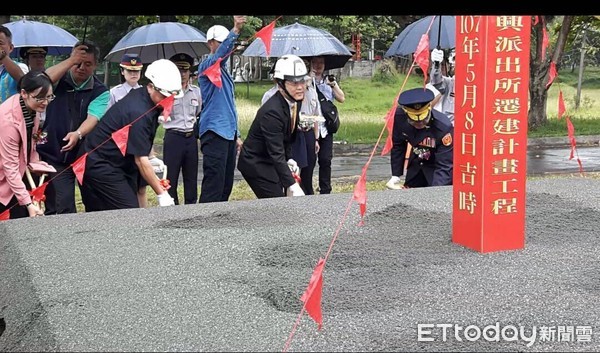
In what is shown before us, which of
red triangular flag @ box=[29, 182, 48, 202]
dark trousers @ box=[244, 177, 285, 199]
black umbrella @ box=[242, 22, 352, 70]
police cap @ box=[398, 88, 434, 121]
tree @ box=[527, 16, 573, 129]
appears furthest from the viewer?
tree @ box=[527, 16, 573, 129]

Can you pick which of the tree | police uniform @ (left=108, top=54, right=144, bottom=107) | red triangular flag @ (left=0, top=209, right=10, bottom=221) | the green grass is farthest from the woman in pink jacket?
the tree

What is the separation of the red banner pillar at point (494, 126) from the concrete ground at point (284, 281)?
0.15 metres

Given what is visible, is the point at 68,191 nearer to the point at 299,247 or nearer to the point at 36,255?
the point at 36,255

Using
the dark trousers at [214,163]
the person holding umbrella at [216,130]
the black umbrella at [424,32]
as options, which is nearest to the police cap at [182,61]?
the person holding umbrella at [216,130]

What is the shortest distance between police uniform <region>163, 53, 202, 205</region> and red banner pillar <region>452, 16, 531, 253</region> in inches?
111

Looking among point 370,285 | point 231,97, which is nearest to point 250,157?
point 231,97

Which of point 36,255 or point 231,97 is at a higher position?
point 231,97

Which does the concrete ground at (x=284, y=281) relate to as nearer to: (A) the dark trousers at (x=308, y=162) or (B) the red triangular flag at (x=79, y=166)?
(B) the red triangular flag at (x=79, y=166)

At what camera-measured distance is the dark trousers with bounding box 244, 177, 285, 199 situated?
5.60m

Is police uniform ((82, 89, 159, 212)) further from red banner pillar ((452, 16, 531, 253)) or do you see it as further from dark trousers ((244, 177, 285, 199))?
red banner pillar ((452, 16, 531, 253))

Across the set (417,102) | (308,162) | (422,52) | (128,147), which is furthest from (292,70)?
(308,162)

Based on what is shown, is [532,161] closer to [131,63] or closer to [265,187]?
[265,187]

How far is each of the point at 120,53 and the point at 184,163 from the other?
2965mm

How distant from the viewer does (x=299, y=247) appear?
403cm
